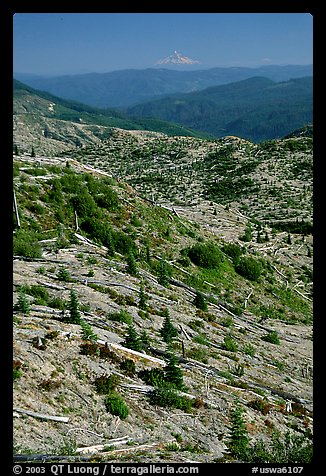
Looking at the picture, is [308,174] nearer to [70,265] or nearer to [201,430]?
[70,265]

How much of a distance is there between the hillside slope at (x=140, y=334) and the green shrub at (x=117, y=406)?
3 cm

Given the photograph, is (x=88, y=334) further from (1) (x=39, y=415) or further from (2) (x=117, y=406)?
(1) (x=39, y=415)

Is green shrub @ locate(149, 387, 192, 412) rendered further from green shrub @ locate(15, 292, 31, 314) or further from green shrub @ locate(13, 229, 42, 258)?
green shrub @ locate(13, 229, 42, 258)

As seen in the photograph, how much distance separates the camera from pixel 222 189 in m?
60.2

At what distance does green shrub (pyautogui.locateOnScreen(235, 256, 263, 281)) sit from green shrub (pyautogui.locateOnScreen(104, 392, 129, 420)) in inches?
586

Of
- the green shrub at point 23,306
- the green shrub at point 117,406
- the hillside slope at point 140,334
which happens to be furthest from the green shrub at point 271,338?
the green shrub at point 23,306

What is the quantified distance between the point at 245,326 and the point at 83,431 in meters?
10.4

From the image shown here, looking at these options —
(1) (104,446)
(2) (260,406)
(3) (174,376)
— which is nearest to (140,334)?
(3) (174,376)

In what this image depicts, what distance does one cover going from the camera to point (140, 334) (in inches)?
449

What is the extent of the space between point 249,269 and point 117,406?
609 inches

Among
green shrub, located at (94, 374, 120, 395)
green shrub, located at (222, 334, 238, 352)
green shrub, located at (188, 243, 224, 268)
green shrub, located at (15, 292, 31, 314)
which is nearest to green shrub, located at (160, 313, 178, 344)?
green shrub, located at (222, 334, 238, 352)

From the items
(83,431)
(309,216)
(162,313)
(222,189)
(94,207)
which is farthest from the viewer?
(222,189)

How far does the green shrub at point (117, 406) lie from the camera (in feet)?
25.5
